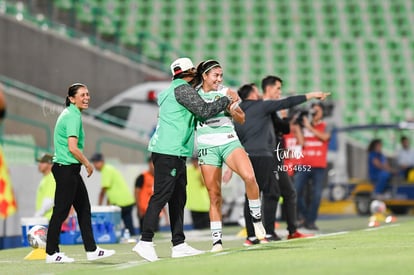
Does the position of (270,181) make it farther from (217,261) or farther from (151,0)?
(151,0)

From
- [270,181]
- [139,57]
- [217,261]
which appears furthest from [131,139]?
[217,261]

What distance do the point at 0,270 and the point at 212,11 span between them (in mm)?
30185

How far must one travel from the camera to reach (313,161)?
18.7 meters

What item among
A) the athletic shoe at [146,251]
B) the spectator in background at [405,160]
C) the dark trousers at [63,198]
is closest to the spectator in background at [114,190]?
the dark trousers at [63,198]

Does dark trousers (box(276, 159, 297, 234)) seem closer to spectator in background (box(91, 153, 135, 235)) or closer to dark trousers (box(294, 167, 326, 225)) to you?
dark trousers (box(294, 167, 326, 225))

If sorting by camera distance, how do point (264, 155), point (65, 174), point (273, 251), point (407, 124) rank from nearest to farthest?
1. point (273, 251)
2. point (65, 174)
3. point (264, 155)
4. point (407, 124)

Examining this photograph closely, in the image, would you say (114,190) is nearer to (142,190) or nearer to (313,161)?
(142,190)

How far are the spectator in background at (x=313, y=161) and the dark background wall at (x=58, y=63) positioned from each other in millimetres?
9745

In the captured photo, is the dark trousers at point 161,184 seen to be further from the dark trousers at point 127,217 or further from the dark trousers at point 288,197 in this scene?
the dark trousers at point 127,217

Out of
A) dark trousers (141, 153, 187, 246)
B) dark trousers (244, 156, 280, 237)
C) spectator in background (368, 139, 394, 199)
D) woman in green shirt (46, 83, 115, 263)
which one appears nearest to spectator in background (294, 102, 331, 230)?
dark trousers (244, 156, 280, 237)

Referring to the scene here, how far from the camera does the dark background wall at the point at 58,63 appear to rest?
26828 mm

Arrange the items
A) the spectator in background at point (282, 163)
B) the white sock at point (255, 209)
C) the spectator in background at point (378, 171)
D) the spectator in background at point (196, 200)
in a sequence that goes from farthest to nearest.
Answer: the spectator in background at point (378, 171)
the spectator in background at point (196, 200)
the spectator in background at point (282, 163)
the white sock at point (255, 209)

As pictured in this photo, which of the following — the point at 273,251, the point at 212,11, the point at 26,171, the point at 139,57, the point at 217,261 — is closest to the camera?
Answer: the point at 217,261

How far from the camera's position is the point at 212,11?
41.6 m
